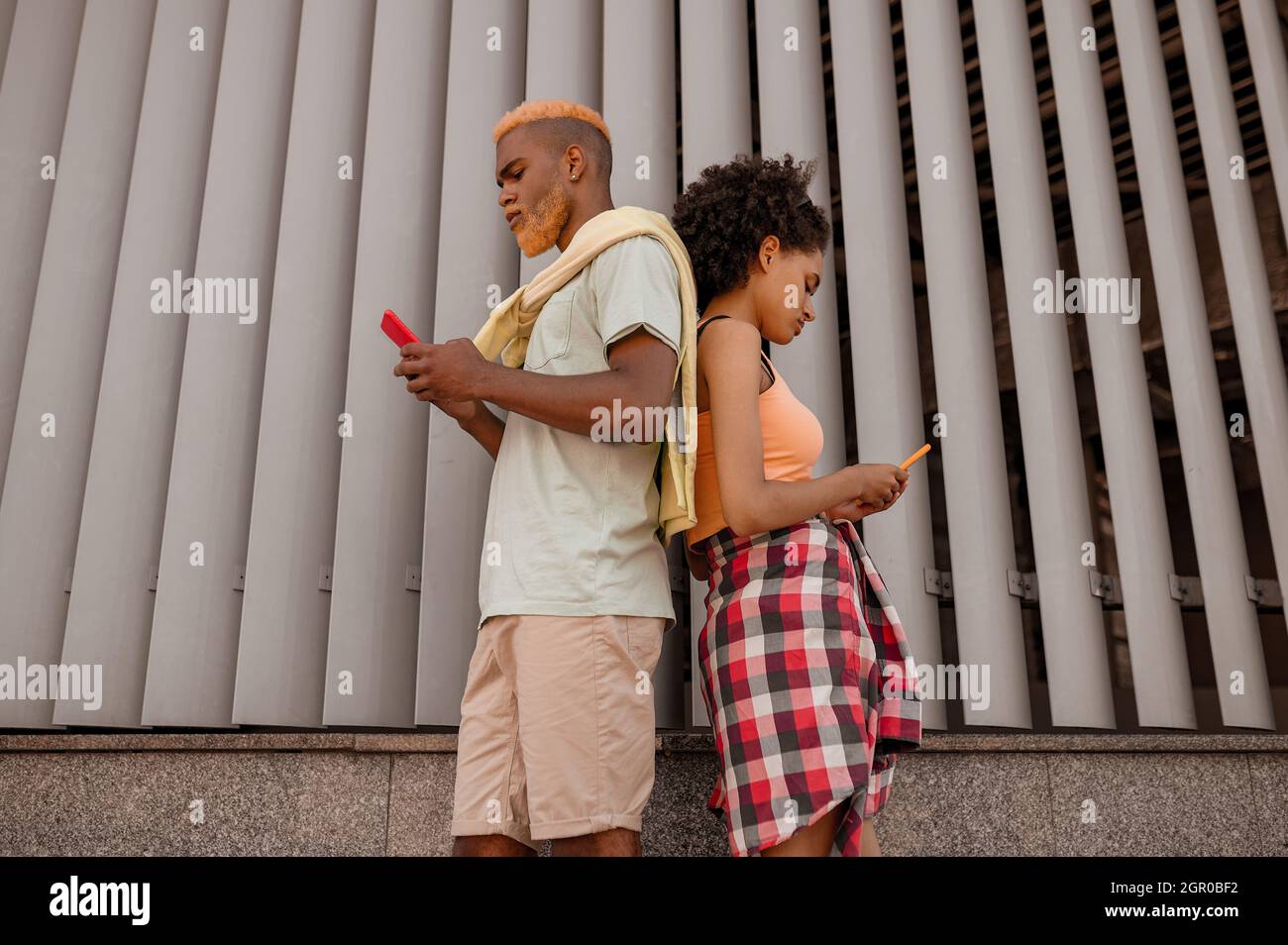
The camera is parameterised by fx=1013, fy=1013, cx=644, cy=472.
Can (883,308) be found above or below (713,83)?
below

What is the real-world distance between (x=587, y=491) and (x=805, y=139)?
5.95ft

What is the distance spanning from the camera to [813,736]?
173 cm

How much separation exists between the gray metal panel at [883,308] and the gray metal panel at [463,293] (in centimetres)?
107

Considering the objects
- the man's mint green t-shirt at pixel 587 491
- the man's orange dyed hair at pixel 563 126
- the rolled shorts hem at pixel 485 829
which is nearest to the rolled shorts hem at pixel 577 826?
the rolled shorts hem at pixel 485 829

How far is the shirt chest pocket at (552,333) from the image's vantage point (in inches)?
79.4

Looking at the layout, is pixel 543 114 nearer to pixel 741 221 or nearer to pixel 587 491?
pixel 741 221

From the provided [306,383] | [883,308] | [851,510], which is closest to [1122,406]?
[883,308]

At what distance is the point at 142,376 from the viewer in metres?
3.21

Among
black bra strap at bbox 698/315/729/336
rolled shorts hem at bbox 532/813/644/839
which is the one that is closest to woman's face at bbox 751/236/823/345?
black bra strap at bbox 698/315/729/336

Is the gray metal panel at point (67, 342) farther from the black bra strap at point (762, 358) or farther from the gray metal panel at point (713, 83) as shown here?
the black bra strap at point (762, 358)

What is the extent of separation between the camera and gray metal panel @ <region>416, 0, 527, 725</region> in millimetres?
2820

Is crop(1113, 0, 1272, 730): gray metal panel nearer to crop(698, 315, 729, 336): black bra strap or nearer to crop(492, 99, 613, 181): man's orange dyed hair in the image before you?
crop(698, 315, 729, 336): black bra strap

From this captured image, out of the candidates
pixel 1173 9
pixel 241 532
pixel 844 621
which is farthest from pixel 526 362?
pixel 1173 9

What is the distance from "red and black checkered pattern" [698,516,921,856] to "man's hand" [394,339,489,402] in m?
0.57
